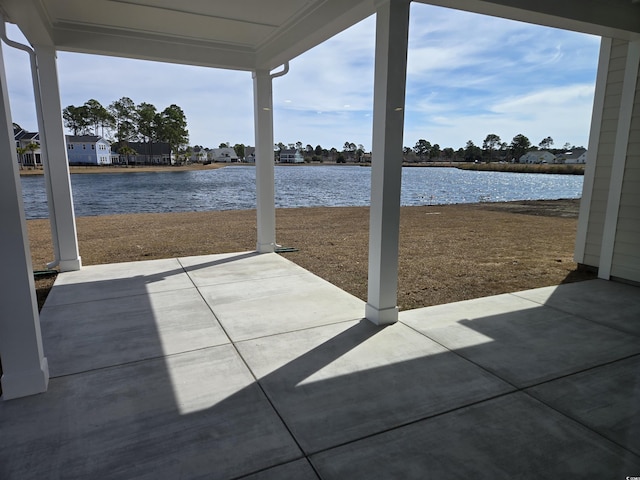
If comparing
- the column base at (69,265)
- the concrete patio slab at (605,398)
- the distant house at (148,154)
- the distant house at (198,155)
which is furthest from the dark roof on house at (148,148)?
the concrete patio slab at (605,398)

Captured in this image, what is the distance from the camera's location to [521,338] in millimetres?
3289

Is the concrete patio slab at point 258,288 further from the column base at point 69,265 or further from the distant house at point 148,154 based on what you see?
the distant house at point 148,154

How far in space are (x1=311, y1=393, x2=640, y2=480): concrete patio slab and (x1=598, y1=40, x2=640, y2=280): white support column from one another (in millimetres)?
3845

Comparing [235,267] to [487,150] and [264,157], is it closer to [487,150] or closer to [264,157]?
[264,157]

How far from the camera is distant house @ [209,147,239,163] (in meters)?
98.2

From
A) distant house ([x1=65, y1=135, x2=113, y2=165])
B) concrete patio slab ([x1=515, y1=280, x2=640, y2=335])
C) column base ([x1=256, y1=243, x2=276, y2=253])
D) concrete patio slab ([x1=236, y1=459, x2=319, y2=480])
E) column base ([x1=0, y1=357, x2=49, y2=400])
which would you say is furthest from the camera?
distant house ([x1=65, y1=135, x2=113, y2=165])

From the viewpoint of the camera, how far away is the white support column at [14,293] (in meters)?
2.21

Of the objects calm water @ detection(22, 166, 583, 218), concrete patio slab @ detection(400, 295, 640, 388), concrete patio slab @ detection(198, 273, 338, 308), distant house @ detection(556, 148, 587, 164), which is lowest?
calm water @ detection(22, 166, 583, 218)

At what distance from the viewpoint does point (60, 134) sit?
5.02 meters

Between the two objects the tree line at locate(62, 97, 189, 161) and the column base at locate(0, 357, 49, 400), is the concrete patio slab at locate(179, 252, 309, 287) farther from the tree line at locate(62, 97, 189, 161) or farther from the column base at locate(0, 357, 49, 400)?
the tree line at locate(62, 97, 189, 161)

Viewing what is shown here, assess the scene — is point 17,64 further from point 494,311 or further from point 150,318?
point 494,311

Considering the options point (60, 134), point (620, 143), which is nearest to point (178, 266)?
point (60, 134)

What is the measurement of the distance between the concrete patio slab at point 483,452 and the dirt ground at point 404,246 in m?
1.99

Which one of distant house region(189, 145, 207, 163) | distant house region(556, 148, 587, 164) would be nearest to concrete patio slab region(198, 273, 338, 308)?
distant house region(556, 148, 587, 164)
